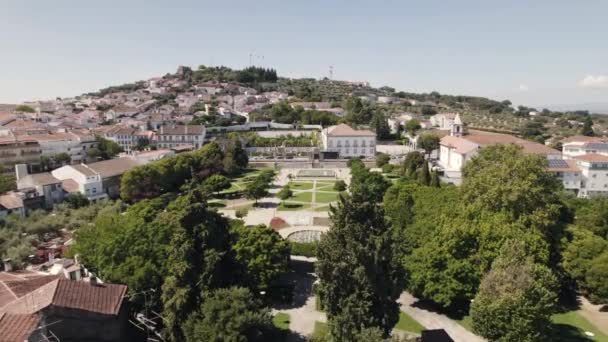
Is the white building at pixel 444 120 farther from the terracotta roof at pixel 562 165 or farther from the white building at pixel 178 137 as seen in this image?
the white building at pixel 178 137

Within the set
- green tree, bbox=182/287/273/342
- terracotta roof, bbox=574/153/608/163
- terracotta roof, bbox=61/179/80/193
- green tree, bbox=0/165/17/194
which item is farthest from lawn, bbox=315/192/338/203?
green tree, bbox=0/165/17/194

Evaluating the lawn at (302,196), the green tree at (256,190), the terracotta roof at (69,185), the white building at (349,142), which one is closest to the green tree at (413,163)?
the lawn at (302,196)

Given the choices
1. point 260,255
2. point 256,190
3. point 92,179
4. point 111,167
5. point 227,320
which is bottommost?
point 227,320

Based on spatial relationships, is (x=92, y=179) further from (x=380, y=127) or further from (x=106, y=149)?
(x=380, y=127)

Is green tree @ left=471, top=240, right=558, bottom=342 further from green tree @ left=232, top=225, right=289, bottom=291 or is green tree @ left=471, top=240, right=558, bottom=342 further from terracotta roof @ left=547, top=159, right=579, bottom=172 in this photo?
terracotta roof @ left=547, top=159, right=579, bottom=172

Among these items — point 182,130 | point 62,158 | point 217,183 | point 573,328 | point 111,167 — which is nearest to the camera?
point 573,328

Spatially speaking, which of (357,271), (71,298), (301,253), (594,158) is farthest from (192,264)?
(594,158)
